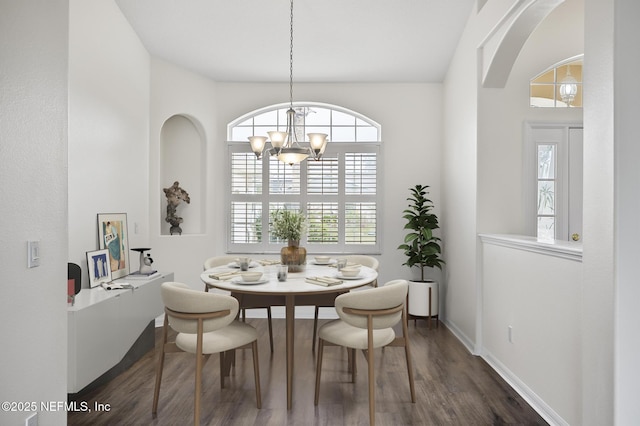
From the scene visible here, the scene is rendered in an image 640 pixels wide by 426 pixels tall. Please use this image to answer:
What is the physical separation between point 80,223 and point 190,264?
1747 millimetres

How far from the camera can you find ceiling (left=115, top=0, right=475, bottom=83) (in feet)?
13.1

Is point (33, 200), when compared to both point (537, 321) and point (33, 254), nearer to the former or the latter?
point (33, 254)

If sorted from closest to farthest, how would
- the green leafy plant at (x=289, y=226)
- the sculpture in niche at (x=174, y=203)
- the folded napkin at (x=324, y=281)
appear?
the folded napkin at (x=324, y=281), the green leafy plant at (x=289, y=226), the sculpture in niche at (x=174, y=203)

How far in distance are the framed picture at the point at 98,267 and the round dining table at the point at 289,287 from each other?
3.44 ft

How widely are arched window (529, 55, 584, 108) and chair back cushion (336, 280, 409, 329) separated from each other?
8.84 ft

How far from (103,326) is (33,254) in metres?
1.35

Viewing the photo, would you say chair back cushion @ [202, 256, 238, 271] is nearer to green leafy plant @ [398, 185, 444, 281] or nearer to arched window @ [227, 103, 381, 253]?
arched window @ [227, 103, 381, 253]

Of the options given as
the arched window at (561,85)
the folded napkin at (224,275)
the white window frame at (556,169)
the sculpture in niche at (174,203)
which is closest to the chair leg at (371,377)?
the folded napkin at (224,275)

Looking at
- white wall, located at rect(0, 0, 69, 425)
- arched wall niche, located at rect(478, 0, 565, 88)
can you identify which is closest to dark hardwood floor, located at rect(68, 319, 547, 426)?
white wall, located at rect(0, 0, 69, 425)

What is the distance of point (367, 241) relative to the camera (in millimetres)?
5293

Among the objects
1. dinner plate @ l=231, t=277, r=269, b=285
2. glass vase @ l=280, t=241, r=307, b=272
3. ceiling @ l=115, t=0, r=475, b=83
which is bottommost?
dinner plate @ l=231, t=277, r=269, b=285

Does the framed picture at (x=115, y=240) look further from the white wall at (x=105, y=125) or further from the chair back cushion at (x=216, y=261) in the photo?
the chair back cushion at (x=216, y=261)

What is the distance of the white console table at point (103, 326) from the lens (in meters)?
2.62

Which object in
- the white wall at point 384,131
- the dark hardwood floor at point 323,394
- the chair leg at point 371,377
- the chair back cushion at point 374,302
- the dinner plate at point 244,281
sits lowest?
the dark hardwood floor at point 323,394
